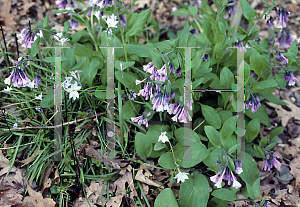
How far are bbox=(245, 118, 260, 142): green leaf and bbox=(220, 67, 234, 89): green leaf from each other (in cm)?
37

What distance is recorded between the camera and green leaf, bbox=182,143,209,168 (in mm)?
1674

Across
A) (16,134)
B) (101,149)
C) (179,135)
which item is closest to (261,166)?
(179,135)

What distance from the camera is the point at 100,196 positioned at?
6.00ft

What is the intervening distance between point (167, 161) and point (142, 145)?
8.9 inches

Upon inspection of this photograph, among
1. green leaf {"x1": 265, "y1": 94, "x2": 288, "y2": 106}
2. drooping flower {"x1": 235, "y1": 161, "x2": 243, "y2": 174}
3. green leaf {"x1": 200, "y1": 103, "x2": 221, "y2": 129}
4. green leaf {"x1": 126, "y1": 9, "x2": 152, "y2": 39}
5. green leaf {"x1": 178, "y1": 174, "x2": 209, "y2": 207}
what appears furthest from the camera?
green leaf {"x1": 265, "y1": 94, "x2": 288, "y2": 106}

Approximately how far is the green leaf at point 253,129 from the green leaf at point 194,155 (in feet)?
1.70

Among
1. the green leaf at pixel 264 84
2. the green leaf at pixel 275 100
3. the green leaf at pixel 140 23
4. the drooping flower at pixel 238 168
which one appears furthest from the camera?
the green leaf at pixel 275 100

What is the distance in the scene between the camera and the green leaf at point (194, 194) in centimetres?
166

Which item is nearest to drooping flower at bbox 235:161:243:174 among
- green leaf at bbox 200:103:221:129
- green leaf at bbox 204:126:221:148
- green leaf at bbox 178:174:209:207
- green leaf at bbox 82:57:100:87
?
green leaf at bbox 204:126:221:148

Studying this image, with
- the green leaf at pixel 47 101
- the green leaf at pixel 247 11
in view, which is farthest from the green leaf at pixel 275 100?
the green leaf at pixel 47 101

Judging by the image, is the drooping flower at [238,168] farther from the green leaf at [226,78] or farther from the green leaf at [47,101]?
the green leaf at [47,101]

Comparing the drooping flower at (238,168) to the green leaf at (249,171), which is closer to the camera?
the drooping flower at (238,168)

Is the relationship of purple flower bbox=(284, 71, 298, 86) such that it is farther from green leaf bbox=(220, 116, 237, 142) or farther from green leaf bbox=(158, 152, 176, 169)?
green leaf bbox=(158, 152, 176, 169)

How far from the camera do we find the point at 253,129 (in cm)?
196
